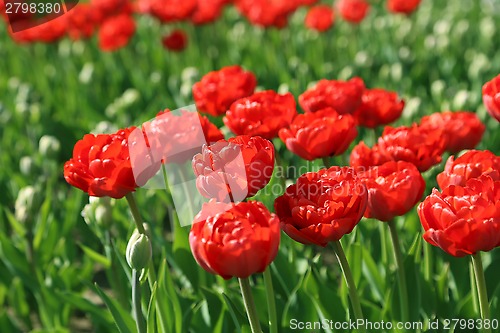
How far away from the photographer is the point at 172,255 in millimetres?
1635

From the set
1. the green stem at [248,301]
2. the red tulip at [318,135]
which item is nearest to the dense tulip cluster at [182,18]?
the red tulip at [318,135]

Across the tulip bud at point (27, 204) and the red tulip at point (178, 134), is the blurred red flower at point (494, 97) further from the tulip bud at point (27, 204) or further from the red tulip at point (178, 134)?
the tulip bud at point (27, 204)

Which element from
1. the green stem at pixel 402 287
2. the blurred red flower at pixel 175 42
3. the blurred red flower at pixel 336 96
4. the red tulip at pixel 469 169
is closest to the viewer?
the red tulip at pixel 469 169

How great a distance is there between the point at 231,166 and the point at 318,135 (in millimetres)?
322

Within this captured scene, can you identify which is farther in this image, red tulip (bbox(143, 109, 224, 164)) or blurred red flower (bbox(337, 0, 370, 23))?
blurred red flower (bbox(337, 0, 370, 23))

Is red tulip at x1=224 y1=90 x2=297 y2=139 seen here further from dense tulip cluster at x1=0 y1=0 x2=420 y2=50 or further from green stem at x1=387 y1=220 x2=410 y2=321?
dense tulip cluster at x1=0 y1=0 x2=420 y2=50

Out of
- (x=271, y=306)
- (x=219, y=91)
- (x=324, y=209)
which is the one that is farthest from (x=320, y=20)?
(x=324, y=209)

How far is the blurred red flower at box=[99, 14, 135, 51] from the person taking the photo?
11.3ft

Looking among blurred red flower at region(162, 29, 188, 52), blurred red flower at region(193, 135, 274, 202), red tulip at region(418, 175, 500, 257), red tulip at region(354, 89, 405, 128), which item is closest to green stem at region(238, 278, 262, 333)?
blurred red flower at region(193, 135, 274, 202)

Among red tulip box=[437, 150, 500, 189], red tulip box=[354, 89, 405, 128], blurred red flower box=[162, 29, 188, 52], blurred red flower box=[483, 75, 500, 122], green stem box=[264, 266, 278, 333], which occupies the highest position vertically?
blurred red flower box=[483, 75, 500, 122]

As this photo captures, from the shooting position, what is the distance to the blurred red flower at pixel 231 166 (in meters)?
1.04


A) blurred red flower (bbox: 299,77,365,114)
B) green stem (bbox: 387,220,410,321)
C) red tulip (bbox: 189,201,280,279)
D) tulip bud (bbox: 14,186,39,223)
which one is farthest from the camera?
tulip bud (bbox: 14,186,39,223)

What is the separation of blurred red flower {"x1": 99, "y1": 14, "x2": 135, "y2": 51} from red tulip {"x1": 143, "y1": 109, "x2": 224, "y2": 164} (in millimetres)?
2171

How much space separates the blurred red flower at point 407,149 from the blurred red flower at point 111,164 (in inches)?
16.3
